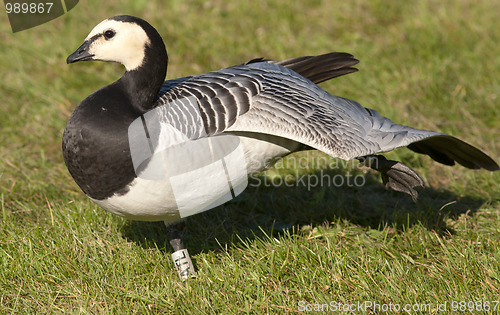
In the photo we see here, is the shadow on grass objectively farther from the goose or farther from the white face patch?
the white face patch

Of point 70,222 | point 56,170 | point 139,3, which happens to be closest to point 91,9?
point 139,3

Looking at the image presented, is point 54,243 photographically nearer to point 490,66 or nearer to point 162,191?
point 162,191

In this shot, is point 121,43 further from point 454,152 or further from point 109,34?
point 454,152

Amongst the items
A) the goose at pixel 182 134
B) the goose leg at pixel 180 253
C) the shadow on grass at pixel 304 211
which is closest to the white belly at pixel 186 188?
the goose at pixel 182 134

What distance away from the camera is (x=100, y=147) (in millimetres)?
3264

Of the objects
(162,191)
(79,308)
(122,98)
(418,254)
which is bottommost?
(418,254)

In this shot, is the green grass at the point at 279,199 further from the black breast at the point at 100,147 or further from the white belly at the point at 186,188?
the black breast at the point at 100,147

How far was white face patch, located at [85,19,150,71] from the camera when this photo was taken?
3.47 metres

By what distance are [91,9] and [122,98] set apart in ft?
14.5

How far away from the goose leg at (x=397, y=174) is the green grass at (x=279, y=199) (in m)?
0.47

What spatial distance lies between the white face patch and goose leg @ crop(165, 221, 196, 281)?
44.6 inches

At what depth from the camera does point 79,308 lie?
11.1ft

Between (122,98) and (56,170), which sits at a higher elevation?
(122,98)

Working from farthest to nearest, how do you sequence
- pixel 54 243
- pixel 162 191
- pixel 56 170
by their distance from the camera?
1. pixel 56 170
2. pixel 54 243
3. pixel 162 191
